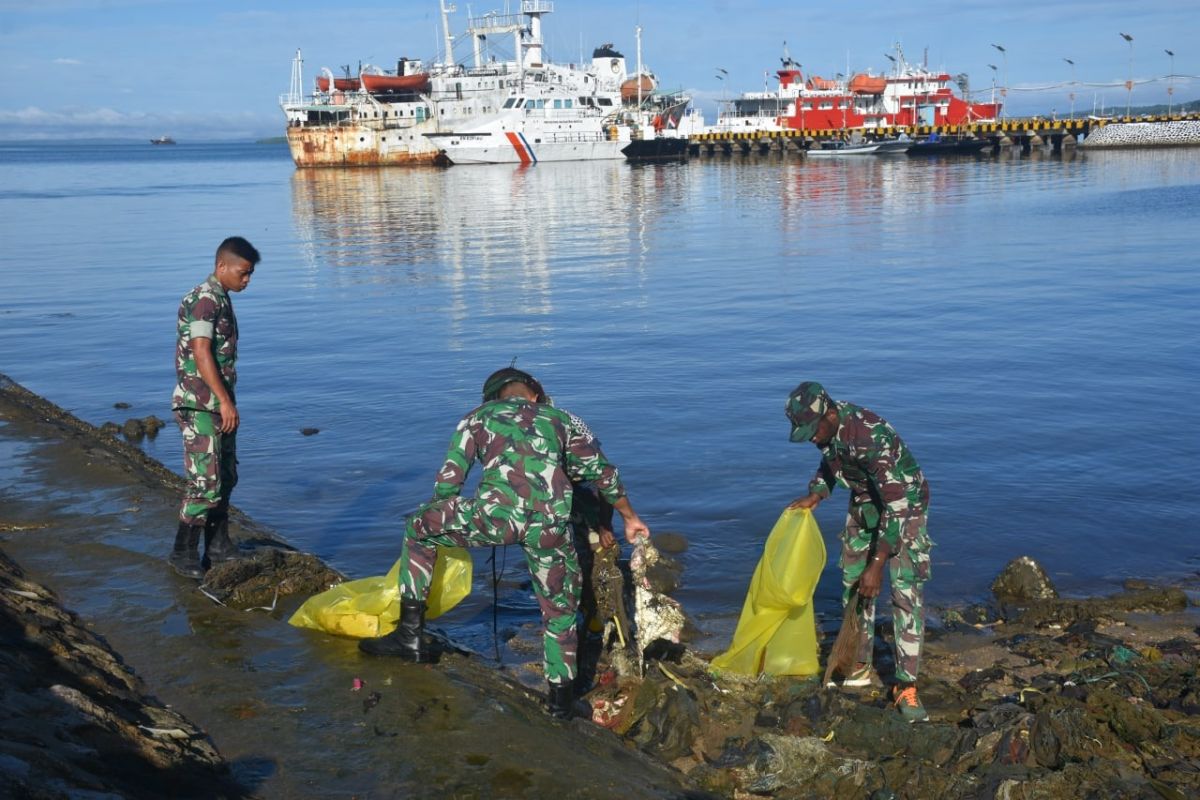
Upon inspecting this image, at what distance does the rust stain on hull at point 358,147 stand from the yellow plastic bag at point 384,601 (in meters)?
77.2

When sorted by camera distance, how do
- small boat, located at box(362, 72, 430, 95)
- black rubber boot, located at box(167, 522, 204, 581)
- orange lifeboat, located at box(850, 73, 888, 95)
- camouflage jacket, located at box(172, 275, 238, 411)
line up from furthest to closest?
1. orange lifeboat, located at box(850, 73, 888, 95)
2. small boat, located at box(362, 72, 430, 95)
3. black rubber boot, located at box(167, 522, 204, 581)
4. camouflage jacket, located at box(172, 275, 238, 411)

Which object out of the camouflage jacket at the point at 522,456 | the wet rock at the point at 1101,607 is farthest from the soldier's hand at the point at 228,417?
the wet rock at the point at 1101,607

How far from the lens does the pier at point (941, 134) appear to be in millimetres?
76812

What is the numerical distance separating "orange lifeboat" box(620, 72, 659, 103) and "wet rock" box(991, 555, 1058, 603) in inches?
3250

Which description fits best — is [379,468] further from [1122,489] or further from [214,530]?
[1122,489]

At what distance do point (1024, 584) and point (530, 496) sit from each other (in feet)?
14.2

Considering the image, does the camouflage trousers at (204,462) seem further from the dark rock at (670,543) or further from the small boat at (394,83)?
the small boat at (394,83)

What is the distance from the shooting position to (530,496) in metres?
5.02

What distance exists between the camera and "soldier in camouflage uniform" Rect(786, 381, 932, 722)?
559 cm

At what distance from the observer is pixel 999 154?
3046 inches

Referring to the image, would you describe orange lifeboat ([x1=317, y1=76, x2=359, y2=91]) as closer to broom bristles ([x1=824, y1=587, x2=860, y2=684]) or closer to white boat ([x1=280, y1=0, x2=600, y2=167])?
white boat ([x1=280, y1=0, x2=600, y2=167])

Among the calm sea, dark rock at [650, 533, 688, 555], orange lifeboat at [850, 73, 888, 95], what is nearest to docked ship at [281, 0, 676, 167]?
orange lifeboat at [850, 73, 888, 95]

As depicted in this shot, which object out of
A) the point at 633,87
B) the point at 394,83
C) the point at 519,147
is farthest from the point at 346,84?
the point at 633,87

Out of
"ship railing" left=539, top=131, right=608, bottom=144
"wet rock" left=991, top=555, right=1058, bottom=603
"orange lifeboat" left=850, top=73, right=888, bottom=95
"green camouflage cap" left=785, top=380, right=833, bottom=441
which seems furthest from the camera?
"orange lifeboat" left=850, top=73, right=888, bottom=95
